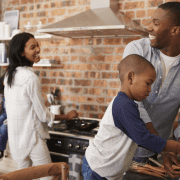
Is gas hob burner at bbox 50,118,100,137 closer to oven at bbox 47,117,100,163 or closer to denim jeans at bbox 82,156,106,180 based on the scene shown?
oven at bbox 47,117,100,163

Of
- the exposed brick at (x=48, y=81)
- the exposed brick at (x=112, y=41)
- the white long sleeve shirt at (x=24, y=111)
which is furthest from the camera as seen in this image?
the exposed brick at (x=48, y=81)

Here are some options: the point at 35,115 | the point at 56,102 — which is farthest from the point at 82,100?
the point at 35,115

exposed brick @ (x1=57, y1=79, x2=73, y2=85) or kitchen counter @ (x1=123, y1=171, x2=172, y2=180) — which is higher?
exposed brick @ (x1=57, y1=79, x2=73, y2=85)

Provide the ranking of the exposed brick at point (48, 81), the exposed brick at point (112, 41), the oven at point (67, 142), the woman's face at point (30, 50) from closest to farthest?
the woman's face at point (30, 50) → the oven at point (67, 142) → the exposed brick at point (112, 41) → the exposed brick at point (48, 81)

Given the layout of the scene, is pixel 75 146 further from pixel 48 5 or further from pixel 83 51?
pixel 48 5

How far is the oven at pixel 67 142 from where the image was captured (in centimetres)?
200

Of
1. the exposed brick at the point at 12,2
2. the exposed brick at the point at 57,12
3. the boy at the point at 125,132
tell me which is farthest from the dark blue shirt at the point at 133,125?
the exposed brick at the point at 12,2

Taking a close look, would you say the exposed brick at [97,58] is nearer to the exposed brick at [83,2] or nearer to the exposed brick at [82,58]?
the exposed brick at [82,58]

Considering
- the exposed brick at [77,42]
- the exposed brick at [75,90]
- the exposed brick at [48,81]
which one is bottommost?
the exposed brick at [75,90]

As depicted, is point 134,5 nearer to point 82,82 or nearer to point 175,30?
point 82,82

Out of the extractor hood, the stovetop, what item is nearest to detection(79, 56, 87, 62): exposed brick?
the extractor hood

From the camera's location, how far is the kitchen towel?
6.06 ft

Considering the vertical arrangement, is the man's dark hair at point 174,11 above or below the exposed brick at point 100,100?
above

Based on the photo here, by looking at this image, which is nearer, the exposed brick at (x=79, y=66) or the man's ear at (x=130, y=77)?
the man's ear at (x=130, y=77)
